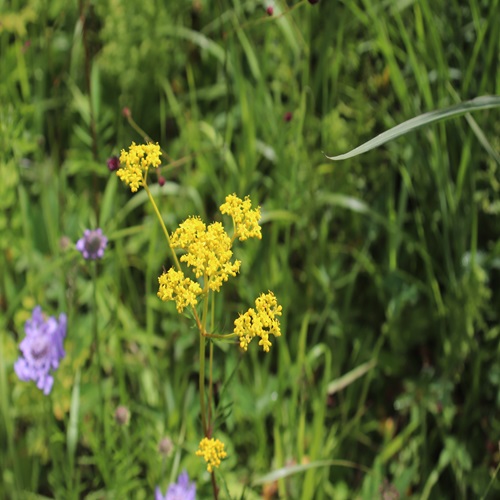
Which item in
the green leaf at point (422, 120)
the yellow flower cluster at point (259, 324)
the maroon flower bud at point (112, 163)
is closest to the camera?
the yellow flower cluster at point (259, 324)

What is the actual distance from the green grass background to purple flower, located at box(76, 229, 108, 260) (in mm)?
166

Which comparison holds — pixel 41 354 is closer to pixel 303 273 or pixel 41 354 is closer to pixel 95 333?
pixel 95 333

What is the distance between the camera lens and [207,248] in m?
1.00

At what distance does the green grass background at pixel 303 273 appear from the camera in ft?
5.88

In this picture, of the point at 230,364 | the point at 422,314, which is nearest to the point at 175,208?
the point at 230,364

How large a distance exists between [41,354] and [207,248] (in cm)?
75

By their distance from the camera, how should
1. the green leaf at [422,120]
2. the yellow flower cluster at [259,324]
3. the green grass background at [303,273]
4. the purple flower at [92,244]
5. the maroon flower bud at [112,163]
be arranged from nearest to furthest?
the yellow flower cluster at [259,324]
the green leaf at [422,120]
the maroon flower bud at [112,163]
the purple flower at [92,244]
the green grass background at [303,273]

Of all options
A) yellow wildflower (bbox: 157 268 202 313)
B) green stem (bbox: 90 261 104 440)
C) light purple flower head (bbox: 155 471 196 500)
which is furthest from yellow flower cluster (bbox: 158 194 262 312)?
light purple flower head (bbox: 155 471 196 500)

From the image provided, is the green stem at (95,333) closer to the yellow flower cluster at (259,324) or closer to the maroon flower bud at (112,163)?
the maroon flower bud at (112,163)

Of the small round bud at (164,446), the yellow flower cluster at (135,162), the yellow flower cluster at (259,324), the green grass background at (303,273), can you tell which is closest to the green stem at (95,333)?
the green grass background at (303,273)

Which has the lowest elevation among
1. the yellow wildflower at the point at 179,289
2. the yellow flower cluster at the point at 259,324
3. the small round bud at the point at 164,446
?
the small round bud at the point at 164,446

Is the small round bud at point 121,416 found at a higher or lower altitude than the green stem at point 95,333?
lower

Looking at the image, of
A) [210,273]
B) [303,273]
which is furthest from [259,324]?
[303,273]

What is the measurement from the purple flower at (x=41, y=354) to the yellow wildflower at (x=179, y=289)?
65cm
